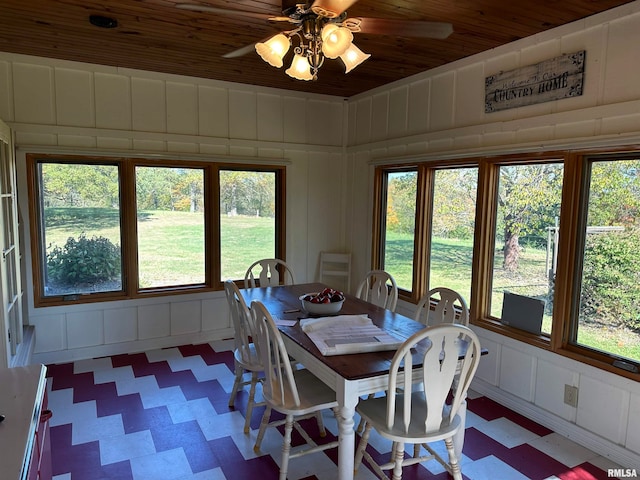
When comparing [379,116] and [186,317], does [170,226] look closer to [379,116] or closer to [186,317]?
[186,317]

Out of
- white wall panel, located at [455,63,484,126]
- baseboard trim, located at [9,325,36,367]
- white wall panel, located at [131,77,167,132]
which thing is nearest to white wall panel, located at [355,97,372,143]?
white wall panel, located at [455,63,484,126]

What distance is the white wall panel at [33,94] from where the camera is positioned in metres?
3.54

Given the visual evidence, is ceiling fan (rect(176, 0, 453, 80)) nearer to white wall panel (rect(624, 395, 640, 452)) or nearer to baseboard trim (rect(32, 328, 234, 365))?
white wall panel (rect(624, 395, 640, 452))

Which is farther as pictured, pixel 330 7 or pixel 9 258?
pixel 9 258

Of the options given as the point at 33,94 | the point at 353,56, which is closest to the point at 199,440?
the point at 353,56

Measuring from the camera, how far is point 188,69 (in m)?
3.91

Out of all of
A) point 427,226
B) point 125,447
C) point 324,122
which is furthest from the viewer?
point 324,122

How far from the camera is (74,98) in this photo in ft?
12.2

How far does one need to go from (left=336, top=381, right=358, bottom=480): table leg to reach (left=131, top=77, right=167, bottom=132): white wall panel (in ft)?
10.3

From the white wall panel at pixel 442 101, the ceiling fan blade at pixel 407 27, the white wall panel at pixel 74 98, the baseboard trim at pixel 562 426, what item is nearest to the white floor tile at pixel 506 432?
the baseboard trim at pixel 562 426

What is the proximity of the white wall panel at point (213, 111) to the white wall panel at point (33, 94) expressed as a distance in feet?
4.03

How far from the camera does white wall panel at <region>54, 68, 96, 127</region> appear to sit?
3.68 meters

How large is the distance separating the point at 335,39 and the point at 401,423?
5.91ft

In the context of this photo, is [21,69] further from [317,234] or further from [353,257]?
[353,257]
